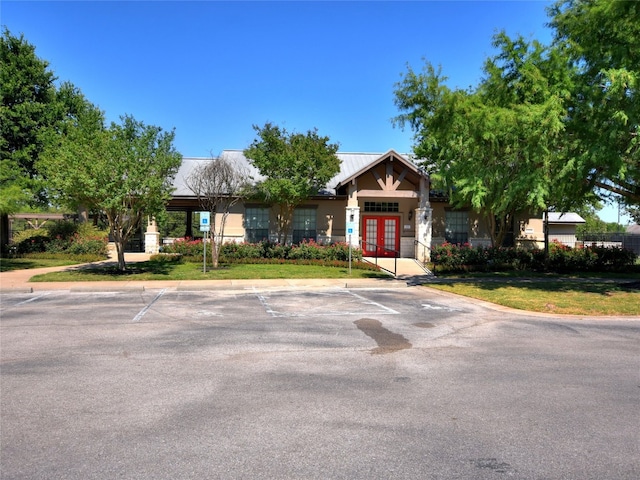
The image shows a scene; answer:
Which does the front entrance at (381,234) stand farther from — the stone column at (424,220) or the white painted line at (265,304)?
the white painted line at (265,304)

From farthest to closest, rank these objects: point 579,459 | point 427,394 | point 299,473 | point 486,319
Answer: point 486,319
point 427,394
point 579,459
point 299,473

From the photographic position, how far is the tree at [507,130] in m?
12.8

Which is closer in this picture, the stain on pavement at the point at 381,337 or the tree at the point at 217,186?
the stain on pavement at the point at 381,337

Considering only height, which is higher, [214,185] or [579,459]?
[214,185]

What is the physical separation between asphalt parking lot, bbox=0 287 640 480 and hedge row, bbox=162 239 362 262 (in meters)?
12.6

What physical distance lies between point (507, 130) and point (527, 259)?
10994mm

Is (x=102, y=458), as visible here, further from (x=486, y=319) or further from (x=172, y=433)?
(x=486, y=319)

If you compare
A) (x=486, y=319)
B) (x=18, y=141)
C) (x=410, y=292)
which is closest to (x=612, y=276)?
(x=410, y=292)

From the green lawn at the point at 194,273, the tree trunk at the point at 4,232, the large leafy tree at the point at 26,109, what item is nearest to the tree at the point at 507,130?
the green lawn at the point at 194,273

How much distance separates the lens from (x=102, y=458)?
3697mm

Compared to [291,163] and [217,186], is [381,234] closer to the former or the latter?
[291,163]

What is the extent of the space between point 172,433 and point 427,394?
2.76 meters

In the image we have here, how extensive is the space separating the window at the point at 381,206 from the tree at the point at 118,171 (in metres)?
11.3

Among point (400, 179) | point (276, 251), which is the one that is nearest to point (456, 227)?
point (400, 179)
